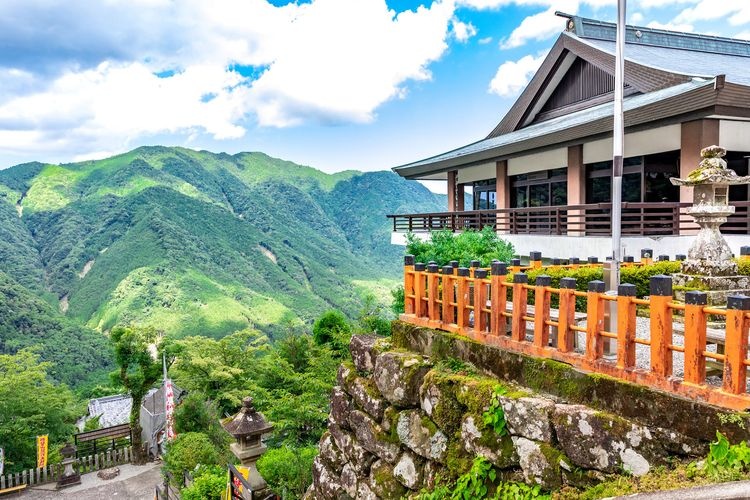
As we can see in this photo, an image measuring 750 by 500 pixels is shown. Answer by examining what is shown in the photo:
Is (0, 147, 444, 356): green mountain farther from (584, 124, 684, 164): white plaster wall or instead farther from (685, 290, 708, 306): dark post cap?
(685, 290, 708, 306): dark post cap

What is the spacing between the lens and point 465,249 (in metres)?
12.9

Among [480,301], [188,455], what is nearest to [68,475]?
[188,455]

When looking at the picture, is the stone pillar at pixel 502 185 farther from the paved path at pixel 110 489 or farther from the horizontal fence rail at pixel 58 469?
the horizontal fence rail at pixel 58 469

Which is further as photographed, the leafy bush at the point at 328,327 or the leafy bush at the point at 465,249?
the leafy bush at the point at 328,327

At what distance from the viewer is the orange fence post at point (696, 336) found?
12.0 ft

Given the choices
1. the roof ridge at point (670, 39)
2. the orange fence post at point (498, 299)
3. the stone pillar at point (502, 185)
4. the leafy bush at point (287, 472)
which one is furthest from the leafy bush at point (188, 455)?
the roof ridge at point (670, 39)

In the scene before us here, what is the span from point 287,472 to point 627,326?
34.8 ft

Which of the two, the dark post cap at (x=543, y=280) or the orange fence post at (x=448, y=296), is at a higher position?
the dark post cap at (x=543, y=280)

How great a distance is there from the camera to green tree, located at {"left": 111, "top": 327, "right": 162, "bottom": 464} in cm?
2178

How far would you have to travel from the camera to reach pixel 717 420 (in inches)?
136

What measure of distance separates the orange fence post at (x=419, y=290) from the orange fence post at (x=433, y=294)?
0.18m

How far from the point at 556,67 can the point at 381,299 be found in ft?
247

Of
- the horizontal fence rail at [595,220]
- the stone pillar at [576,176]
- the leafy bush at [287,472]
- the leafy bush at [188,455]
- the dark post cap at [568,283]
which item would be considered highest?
the stone pillar at [576,176]

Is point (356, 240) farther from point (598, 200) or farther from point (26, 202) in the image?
point (598, 200)
